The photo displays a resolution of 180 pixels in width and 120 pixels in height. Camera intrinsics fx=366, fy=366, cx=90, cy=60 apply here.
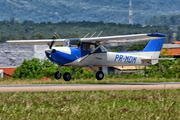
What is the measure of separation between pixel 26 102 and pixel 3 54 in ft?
263

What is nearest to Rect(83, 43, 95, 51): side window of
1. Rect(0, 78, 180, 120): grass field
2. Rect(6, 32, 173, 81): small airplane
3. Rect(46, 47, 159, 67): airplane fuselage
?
Rect(6, 32, 173, 81): small airplane

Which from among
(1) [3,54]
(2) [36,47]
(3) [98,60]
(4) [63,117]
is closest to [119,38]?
(3) [98,60]

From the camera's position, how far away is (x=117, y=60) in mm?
25625

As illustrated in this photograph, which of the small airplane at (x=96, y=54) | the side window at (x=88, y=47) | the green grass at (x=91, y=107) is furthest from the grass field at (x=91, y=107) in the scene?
the side window at (x=88, y=47)

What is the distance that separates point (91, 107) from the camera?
38.3 ft

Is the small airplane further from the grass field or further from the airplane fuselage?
the grass field

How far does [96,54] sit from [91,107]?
1317 cm

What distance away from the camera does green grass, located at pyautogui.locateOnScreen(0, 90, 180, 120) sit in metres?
10.0

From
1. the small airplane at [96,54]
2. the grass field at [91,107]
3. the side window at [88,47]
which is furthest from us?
the side window at [88,47]

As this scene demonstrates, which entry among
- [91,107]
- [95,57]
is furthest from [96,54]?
[91,107]

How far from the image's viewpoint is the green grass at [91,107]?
10.0 meters

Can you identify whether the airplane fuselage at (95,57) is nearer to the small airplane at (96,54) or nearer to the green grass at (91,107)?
the small airplane at (96,54)

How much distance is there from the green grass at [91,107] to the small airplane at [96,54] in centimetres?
917

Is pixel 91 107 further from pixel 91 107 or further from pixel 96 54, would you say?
pixel 96 54
